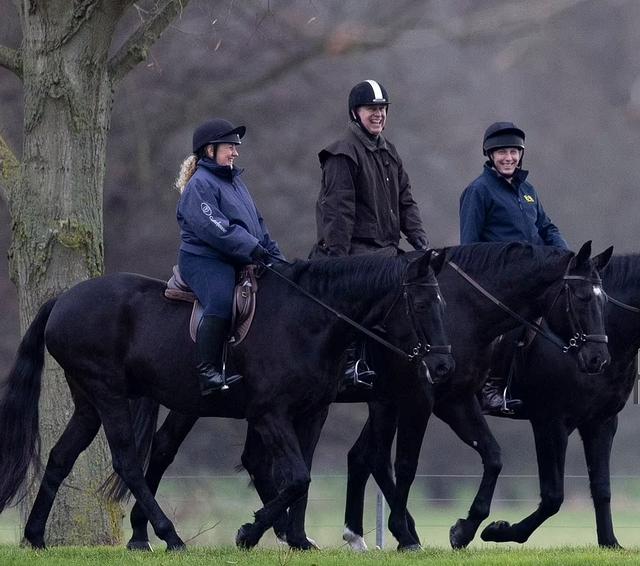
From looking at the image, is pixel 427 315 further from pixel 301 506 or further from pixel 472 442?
pixel 301 506

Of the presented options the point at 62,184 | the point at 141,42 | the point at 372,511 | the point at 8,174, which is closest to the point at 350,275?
the point at 62,184

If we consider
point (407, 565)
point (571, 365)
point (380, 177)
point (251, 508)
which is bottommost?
point (251, 508)

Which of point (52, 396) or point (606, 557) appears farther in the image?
point (52, 396)

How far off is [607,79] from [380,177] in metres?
12.3

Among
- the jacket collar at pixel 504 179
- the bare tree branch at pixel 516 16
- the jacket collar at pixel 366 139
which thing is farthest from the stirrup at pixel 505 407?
the bare tree branch at pixel 516 16

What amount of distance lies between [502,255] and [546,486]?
5.49 feet

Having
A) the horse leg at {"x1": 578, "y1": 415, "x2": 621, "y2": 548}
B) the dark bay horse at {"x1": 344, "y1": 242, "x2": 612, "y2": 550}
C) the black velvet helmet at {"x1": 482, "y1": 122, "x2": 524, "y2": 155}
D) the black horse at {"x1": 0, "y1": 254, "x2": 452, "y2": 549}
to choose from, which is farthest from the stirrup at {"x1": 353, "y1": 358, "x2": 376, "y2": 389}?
the black velvet helmet at {"x1": 482, "y1": 122, "x2": 524, "y2": 155}

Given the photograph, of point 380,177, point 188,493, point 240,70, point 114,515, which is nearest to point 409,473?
point 380,177

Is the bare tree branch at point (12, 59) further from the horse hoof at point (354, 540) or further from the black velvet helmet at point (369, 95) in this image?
the horse hoof at point (354, 540)

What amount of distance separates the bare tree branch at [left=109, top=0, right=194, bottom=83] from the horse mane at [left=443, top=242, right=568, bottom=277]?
3.81 meters

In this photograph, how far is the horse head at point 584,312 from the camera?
1002 cm

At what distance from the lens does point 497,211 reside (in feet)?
37.9

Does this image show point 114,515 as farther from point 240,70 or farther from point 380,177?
point 240,70

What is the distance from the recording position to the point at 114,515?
42.8 ft
